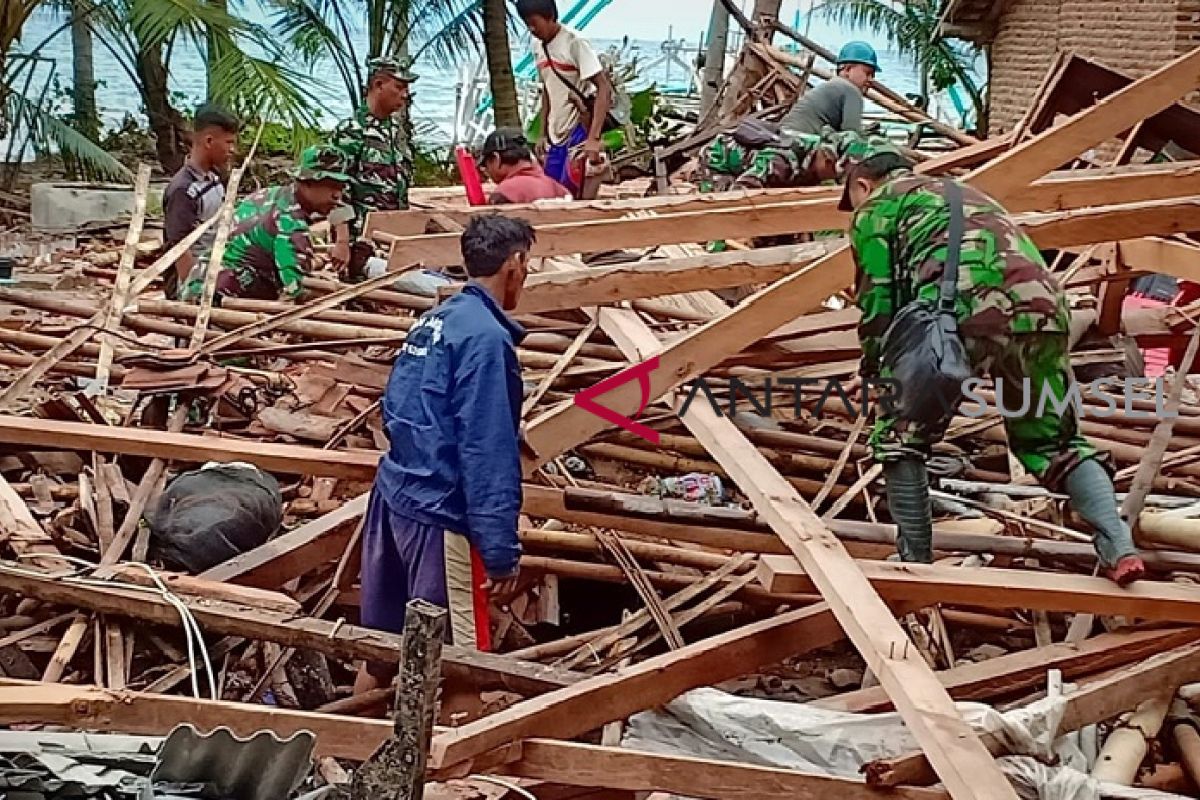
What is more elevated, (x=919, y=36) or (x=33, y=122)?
(x=919, y=36)

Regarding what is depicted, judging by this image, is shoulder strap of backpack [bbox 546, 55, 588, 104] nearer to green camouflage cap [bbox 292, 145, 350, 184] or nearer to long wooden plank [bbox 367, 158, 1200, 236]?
green camouflage cap [bbox 292, 145, 350, 184]

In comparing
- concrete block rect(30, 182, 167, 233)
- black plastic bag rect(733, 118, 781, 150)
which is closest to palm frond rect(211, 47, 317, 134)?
concrete block rect(30, 182, 167, 233)

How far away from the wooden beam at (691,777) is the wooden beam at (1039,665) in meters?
0.65

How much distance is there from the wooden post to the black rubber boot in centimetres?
234

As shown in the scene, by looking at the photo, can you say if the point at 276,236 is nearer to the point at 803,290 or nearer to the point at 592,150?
the point at 592,150

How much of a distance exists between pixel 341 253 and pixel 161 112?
9.48 m

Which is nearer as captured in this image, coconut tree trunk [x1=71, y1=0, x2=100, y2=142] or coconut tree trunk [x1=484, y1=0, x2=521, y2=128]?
coconut tree trunk [x1=484, y1=0, x2=521, y2=128]

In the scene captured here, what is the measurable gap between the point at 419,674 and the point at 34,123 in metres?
13.0

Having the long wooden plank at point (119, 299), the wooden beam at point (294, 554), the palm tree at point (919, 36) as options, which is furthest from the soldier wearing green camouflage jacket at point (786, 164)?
the palm tree at point (919, 36)

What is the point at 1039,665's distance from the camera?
384cm

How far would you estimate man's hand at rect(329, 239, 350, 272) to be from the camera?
24.0 feet

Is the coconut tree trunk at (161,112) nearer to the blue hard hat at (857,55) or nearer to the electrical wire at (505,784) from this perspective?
the blue hard hat at (857,55)

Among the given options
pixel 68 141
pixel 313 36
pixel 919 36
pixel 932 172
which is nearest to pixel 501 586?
pixel 932 172
